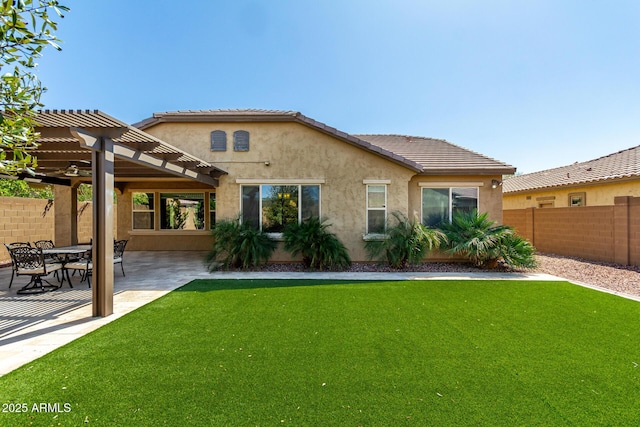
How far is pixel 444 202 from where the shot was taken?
11539 mm

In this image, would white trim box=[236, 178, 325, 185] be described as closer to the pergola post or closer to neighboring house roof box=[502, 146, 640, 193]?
the pergola post

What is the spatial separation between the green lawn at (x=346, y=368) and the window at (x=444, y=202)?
18.1 feet

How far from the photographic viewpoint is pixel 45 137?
17.3ft

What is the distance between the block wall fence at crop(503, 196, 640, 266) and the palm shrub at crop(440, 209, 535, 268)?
3.85 m

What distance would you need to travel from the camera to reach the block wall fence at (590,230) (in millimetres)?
10430

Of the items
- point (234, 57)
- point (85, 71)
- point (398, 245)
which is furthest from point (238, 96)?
point (398, 245)

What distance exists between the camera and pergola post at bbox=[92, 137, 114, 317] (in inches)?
213

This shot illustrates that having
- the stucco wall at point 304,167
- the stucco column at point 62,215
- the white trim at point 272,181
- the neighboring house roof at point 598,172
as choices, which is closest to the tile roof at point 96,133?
the white trim at point 272,181

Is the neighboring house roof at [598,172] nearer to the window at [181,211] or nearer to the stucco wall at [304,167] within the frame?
the stucco wall at [304,167]

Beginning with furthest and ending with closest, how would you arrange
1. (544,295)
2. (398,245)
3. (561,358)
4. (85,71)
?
(85,71), (398,245), (544,295), (561,358)

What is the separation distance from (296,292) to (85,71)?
1148cm

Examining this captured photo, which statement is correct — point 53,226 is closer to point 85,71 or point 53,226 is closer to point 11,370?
point 85,71

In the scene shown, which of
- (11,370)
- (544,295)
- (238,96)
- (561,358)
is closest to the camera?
(11,370)

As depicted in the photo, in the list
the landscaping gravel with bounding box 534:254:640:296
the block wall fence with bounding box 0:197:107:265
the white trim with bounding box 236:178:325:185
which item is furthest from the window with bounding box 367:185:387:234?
the block wall fence with bounding box 0:197:107:265
